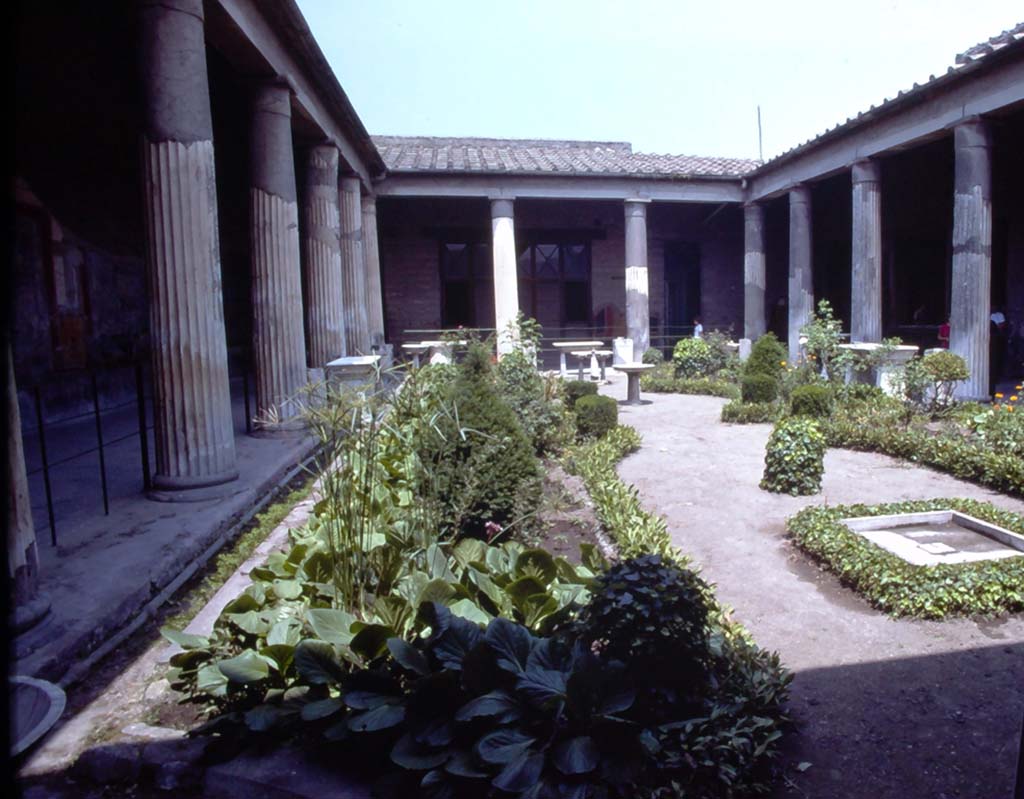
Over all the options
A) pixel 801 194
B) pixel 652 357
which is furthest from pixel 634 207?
pixel 801 194

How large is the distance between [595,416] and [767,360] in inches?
167

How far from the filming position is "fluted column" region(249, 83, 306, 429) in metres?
7.58

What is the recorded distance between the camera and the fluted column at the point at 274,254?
7.58 meters

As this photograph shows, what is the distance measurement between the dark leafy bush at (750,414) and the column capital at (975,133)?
4.29m

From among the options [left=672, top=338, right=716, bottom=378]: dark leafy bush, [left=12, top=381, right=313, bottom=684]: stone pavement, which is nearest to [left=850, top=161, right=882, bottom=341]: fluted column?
[left=672, top=338, right=716, bottom=378]: dark leafy bush

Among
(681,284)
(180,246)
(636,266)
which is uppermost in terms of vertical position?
(636,266)

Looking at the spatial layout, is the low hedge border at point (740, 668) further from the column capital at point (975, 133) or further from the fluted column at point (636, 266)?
the fluted column at point (636, 266)

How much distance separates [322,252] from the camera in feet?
34.0

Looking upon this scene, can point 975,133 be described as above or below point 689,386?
above

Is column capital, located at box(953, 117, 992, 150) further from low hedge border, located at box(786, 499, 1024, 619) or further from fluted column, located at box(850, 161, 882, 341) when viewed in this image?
low hedge border, located at box(786, 499, 1024, 619)

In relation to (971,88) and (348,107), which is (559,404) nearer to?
(348,107)

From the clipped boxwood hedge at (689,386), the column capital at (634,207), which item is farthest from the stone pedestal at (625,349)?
the column capital at (634,207)

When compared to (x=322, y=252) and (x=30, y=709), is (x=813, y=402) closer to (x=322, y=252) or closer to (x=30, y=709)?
(x=322, y=252)

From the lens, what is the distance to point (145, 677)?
3.06m
